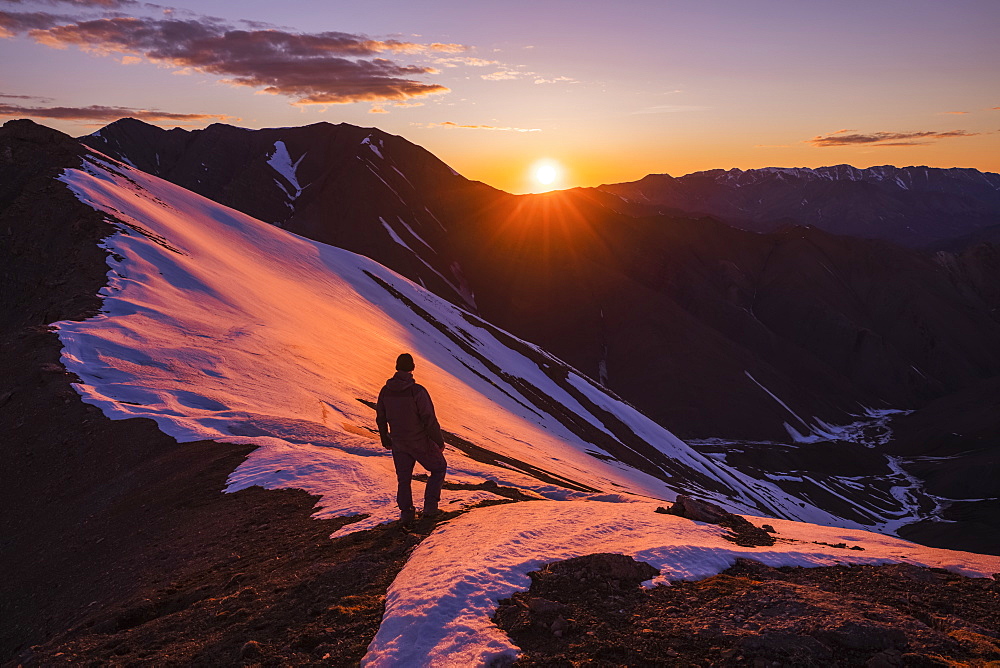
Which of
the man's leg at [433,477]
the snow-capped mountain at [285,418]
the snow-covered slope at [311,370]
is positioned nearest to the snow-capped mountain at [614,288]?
the snow-covered slope at [311,370]

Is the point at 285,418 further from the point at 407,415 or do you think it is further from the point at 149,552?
the point at 407,415

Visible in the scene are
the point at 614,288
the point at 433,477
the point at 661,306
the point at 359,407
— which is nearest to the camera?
the point at 433,477

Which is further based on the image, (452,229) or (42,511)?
(452,229)

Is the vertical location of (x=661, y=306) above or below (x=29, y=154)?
below

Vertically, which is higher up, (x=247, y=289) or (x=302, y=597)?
(x=247, y=289)

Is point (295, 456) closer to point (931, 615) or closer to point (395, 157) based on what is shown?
point (931, 615)

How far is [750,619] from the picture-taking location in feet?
22.6

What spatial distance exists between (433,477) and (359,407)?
13.4 metres

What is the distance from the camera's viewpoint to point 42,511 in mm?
13547

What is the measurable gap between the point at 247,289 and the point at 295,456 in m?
24.4

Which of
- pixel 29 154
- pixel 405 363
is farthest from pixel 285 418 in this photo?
pixel 29 154

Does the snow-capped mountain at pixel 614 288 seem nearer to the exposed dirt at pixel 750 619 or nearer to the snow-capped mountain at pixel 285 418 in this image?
the snow-capped mountain at pixel 285 418

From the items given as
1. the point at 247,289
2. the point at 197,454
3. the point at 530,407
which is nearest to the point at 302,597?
the point at 197,454

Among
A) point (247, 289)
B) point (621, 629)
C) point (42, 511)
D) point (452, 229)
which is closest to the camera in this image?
point (621, 629)
